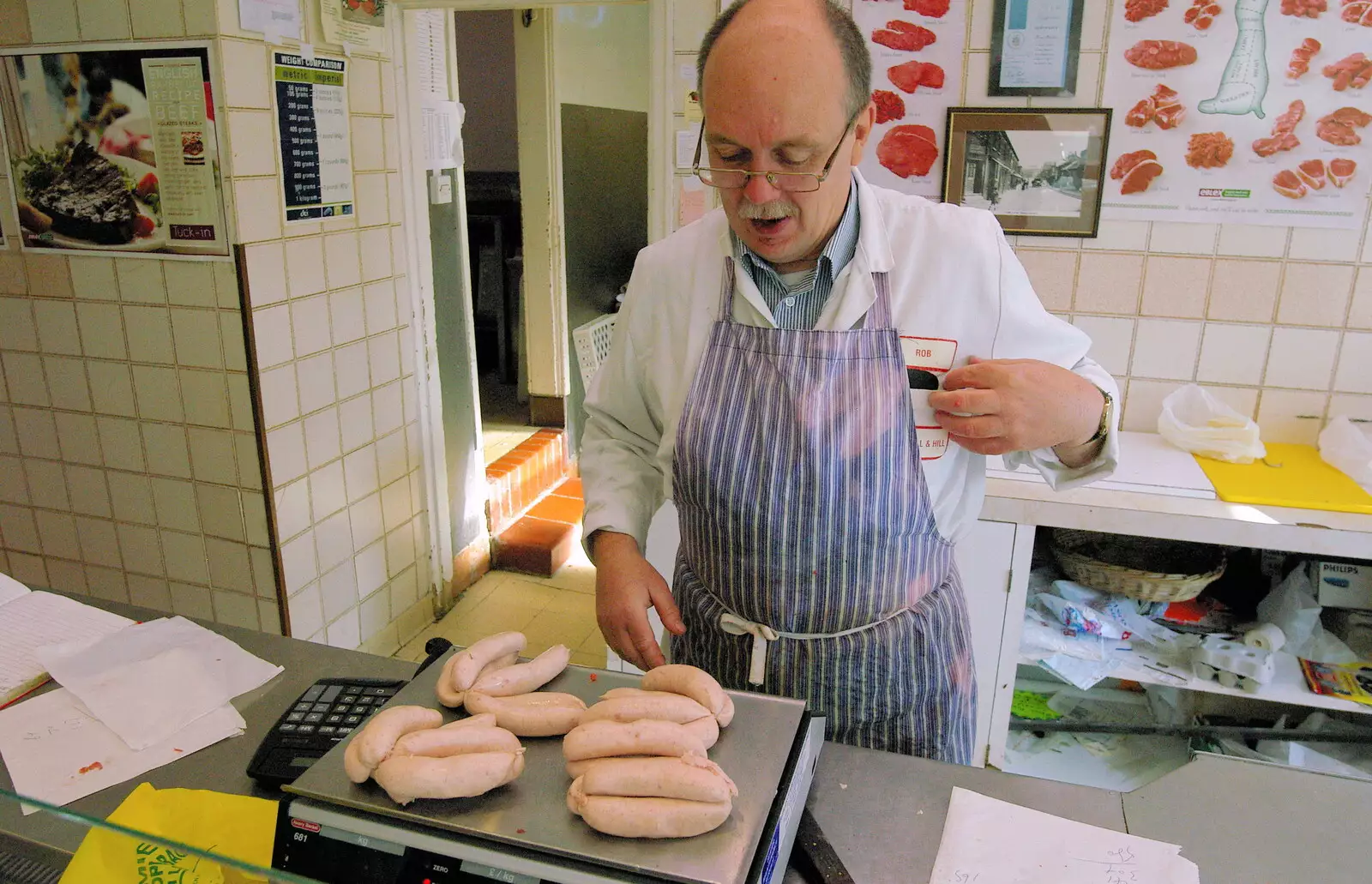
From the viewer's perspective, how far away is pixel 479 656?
1.02m

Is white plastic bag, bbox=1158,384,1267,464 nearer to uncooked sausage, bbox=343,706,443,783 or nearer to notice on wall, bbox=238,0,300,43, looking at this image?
uncooked sausage, bbox=343,706,443,783

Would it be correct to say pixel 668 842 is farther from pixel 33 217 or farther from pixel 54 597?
pixel 33 217

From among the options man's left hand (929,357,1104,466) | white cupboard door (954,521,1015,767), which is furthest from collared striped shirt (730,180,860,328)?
white cupboard door (954,521,1015,767)

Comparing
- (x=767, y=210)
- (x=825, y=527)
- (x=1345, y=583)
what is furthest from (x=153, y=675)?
(x=1345, y=583)

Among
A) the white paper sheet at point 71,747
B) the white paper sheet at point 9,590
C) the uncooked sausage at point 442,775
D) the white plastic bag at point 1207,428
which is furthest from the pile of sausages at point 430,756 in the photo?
the white plastic bag at point 1207,428

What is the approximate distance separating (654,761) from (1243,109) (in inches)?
99.0

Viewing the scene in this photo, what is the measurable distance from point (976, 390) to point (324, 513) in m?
2.31

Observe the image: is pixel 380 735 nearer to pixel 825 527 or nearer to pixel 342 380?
pixel 825 527

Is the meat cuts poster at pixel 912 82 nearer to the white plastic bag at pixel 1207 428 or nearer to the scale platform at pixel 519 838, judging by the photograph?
the white plastic bag at pixel 1207 428

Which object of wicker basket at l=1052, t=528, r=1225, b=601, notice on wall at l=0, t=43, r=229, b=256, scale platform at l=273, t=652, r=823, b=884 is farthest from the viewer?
notice on wall at l=0, t=43, r=229, b=256

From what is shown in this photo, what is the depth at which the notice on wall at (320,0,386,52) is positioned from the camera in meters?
2.75

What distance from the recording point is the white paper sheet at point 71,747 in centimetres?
112

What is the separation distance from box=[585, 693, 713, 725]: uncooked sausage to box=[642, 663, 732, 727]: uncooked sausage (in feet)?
0.08

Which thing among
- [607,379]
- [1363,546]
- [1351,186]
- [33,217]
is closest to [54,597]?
[607,379]
